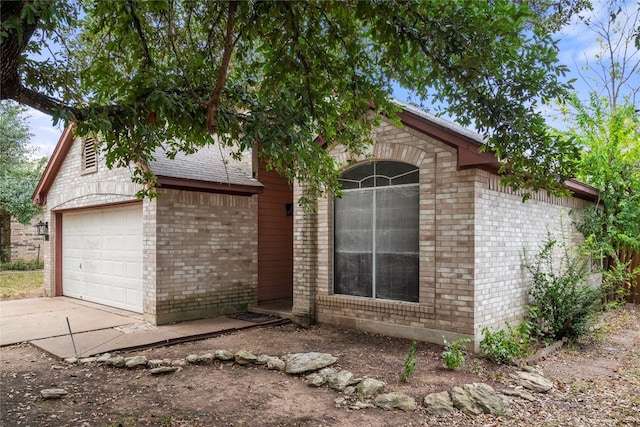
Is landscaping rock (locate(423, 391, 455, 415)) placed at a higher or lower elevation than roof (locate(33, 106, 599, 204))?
lower

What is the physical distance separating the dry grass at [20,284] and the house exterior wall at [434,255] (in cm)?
985

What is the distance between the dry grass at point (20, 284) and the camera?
484 inches

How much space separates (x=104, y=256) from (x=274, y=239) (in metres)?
4.05

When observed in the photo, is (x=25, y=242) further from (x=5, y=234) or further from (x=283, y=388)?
(x=283, y=388)

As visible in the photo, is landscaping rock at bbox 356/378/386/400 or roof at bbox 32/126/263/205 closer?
landscaping rock at bbox 356/378/386/400

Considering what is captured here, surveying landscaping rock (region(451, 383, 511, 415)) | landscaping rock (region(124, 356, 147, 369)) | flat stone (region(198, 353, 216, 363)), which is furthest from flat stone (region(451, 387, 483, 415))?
landscaping rock (region(124, 356, 147, 369))

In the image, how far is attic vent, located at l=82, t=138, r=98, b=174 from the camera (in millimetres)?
10402

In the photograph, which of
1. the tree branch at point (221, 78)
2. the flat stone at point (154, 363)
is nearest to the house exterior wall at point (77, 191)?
the flat stone at point (154, 363)

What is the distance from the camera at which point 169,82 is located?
418 centimetres

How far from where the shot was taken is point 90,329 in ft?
25.5

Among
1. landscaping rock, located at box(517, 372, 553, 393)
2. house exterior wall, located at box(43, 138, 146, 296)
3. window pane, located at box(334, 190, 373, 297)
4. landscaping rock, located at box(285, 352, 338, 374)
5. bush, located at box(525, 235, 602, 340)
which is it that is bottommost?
landscaping rock, located at box(517, 372, 553, 393)

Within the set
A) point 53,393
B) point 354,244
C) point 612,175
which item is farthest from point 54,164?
point 612,175

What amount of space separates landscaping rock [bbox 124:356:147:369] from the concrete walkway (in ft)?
2.66

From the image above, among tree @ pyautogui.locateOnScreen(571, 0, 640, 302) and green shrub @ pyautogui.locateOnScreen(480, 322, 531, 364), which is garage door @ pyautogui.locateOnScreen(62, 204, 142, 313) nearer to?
green shrub @ pyautogui.locateOnScreen(480, 322, 531, 364)
